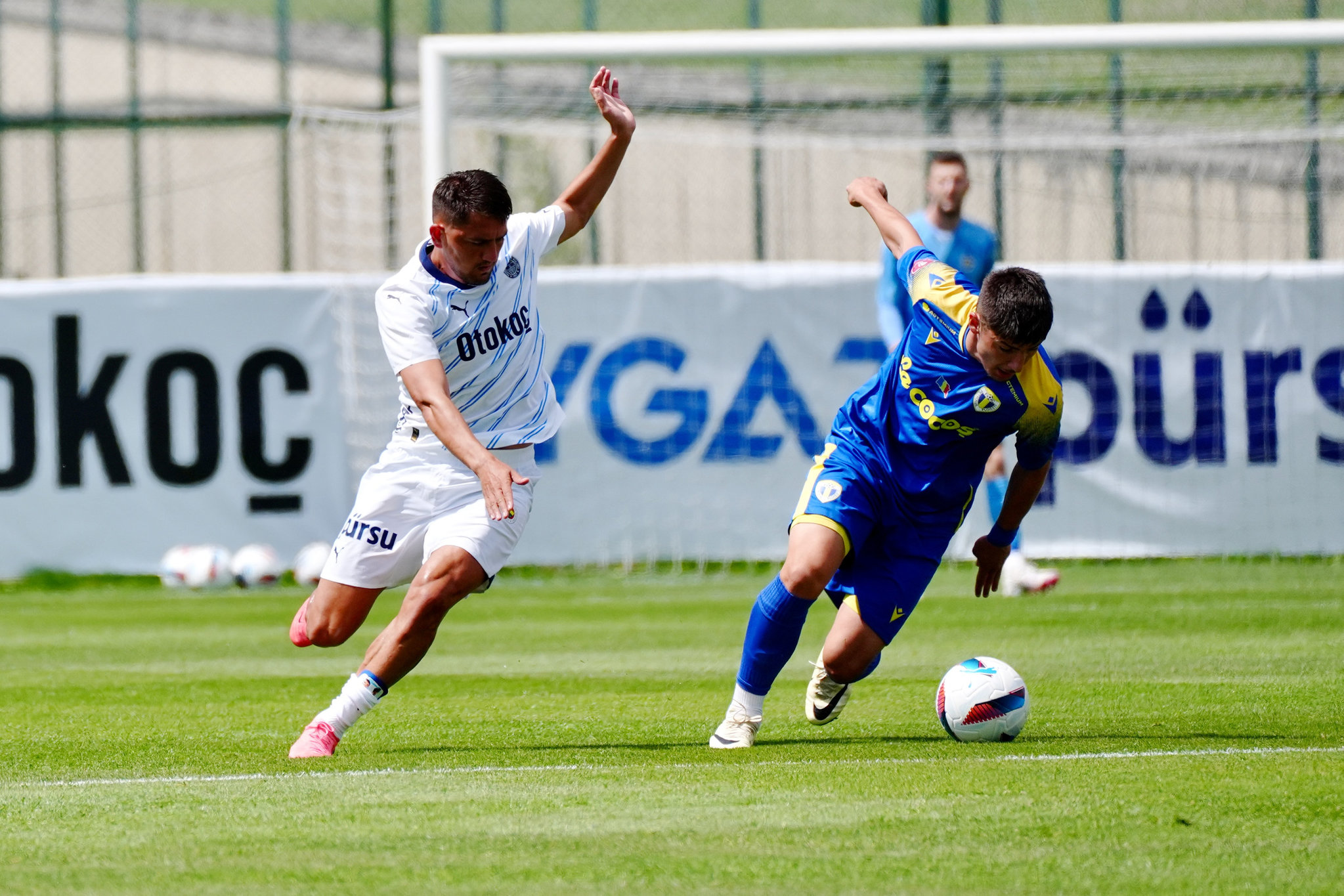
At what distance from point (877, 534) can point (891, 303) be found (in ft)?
14.4

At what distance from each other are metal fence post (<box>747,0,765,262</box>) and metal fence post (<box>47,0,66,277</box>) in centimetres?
762

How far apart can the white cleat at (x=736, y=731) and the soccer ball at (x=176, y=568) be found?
784cm

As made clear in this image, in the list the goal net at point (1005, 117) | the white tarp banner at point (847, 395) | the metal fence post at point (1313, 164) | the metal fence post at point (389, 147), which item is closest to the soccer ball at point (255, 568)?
the white tarp banner at point (847, 395)

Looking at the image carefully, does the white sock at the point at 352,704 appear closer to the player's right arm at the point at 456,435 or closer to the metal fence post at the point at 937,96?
the player's right arm at the point at 456,435

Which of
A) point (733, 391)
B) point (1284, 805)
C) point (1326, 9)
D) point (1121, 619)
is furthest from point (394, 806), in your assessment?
point (1326, 9)

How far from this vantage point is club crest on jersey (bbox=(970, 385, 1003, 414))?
18.3ft

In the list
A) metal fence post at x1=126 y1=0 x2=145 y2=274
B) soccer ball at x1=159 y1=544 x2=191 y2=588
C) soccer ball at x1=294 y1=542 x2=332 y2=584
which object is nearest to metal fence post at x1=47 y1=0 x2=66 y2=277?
metal fence post at x1=126 y1=0 x2=145 y2=274

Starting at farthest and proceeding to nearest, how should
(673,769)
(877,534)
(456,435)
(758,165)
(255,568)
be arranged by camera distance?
(758,165) < (255,568) < (877,534) < (456,435) < (673,769)

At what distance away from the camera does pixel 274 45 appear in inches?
760

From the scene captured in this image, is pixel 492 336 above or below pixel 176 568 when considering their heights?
above

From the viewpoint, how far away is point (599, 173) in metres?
6.52

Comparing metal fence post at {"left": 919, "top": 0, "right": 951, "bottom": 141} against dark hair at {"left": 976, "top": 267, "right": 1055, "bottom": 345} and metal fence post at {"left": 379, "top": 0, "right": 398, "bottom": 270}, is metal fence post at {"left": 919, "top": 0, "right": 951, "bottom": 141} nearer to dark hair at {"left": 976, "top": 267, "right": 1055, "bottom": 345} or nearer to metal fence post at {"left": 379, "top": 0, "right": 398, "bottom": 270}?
metal fence post at {"left": 379, "top": 0, "right": 398, "bottom": 270}

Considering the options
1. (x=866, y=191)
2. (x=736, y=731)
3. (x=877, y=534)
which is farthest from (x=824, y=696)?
(x=866, y=191)

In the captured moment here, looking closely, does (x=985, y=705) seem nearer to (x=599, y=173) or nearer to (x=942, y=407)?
(x=942, y=407)
